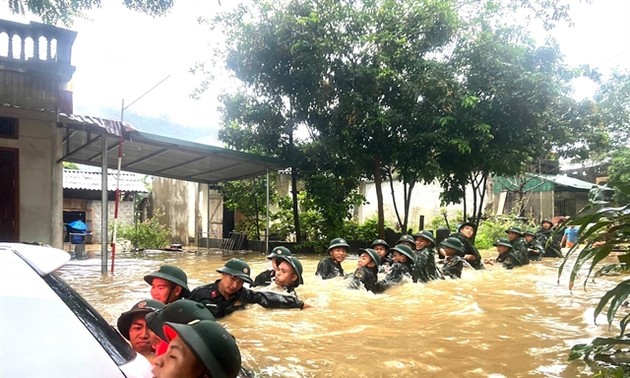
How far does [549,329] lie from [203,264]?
877 cm

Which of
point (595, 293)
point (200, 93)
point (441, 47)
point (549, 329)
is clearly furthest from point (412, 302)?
point (200, 93)

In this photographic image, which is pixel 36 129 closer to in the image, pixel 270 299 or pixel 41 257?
pixel 270 299

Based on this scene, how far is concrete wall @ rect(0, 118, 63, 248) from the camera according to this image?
831 centimetres

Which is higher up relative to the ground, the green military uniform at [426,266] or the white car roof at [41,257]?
the white car roof at [41,257]

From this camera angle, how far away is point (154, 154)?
12.5 m

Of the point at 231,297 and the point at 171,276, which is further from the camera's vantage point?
the point at 231,297

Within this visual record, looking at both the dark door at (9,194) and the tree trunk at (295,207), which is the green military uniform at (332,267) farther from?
the tree trunk at (295,207)

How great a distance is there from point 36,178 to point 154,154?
13.6ft

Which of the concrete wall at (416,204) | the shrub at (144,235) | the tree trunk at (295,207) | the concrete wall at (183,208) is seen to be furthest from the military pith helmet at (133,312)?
the concrete wall at (416,204)

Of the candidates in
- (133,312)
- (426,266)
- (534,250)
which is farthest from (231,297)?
(534,250)

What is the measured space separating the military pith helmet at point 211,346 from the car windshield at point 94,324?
0.18 meters

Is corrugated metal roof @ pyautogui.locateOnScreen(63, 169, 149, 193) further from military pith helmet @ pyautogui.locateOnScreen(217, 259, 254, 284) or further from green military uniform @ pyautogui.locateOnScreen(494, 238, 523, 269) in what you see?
military pith helmet @ pyautogui.locateOnScreen(217, 259, 254, 284)

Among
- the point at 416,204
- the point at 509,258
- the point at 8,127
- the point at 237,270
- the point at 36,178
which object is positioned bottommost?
the point at 509,258

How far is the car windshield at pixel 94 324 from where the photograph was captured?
1.45 m
